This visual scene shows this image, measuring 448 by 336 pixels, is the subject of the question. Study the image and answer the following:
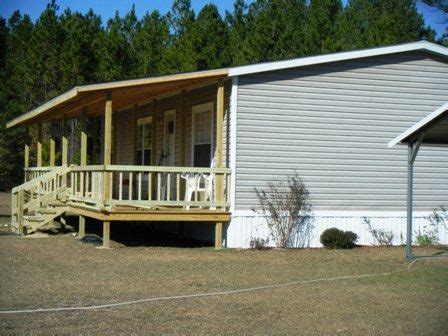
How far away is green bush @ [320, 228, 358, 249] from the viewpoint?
1374 cm

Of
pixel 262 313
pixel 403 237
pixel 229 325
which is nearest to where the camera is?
pixel 229 325

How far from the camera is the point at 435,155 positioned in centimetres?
1516

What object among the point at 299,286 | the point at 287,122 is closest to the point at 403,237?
the point at 287,122

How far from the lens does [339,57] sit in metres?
14.2

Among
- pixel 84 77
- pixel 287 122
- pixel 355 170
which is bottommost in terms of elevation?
pixel 355 170

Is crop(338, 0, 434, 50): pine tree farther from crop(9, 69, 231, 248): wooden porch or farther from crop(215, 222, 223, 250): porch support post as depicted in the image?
crop(215, 222, 223, 250): porch support post

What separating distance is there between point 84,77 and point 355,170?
1906 centimetres

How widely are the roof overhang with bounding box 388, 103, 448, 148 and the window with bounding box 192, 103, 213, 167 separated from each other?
4683 mm

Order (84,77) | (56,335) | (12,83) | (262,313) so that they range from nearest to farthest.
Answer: (56,335), (262,313), (84,77), (12,83)

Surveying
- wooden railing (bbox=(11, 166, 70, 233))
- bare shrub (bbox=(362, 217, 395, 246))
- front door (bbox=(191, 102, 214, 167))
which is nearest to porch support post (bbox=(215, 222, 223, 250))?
front door (bbox=(191, 102, 214, 167))

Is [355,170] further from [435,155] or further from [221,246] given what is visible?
[221,246]

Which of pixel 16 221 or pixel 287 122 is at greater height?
pixel 287 122

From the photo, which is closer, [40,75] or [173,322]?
[173,322]

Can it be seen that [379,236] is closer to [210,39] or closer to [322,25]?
[210,39]
